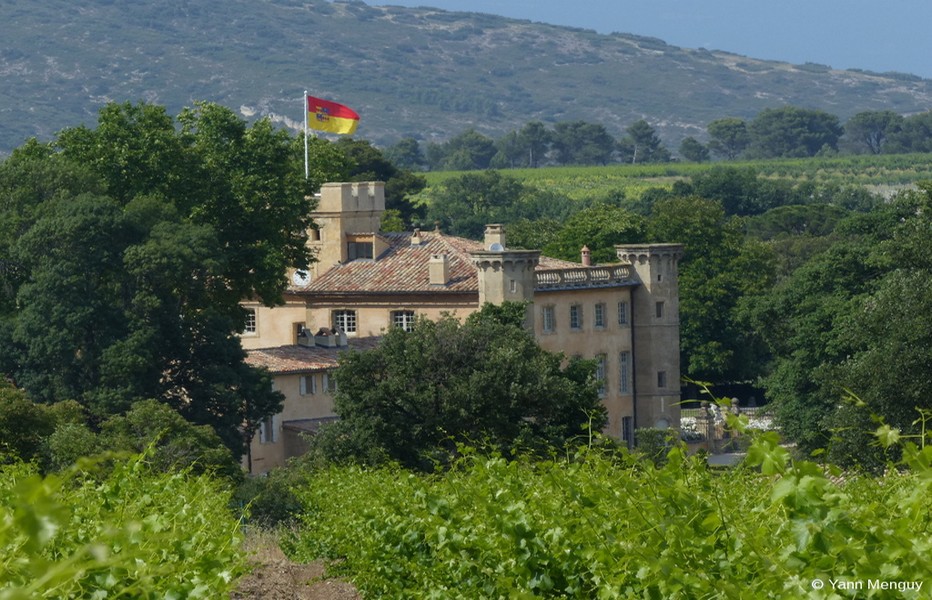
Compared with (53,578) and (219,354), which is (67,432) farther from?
(53,578)

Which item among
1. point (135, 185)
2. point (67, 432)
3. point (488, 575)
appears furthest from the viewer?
point (135, 185)

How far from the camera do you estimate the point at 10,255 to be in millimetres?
62875

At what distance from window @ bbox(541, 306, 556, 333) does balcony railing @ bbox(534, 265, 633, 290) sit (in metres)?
0.77

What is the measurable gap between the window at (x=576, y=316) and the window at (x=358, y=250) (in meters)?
8.63

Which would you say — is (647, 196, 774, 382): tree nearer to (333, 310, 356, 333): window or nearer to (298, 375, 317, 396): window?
(333, 310, 356, 333): window

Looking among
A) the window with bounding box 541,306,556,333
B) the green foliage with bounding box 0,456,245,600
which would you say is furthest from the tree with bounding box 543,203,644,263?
the green foliage with bounding box 0,456,245,600

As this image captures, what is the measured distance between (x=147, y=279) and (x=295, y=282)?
19460 millimetres

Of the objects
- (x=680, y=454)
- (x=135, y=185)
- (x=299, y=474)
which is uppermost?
(x=135, y=185)

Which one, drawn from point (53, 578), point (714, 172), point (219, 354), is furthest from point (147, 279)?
point (714, 172)

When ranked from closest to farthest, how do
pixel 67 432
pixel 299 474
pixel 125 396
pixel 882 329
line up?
pixel 67 432
pixel 299 474
pixel 882 329
pixel 125 396

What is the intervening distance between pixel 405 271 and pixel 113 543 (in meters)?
65.9

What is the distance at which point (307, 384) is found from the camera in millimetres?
68875

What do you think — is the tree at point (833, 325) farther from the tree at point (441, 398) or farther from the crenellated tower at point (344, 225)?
the crenellated tower at point (344, 225)

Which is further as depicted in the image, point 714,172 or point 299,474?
point 714,172
